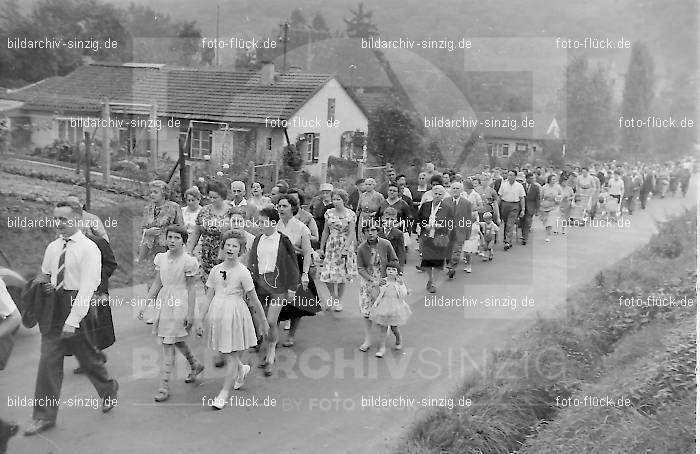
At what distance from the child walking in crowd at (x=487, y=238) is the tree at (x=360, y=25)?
13.6ft

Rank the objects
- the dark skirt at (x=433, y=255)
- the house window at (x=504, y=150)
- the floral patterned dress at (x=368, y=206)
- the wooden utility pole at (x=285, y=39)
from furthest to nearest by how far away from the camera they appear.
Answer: the house window at (x=504, y=150), the dark skirt at (x=433, y=255), the floral patterned dress at (x=368, y=206), the wooden utility pole at (x=285, y=39)

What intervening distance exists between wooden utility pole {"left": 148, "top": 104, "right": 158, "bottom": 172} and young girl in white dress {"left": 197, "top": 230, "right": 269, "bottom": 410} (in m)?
2.32

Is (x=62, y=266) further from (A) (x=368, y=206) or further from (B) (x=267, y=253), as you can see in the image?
(A) (x=368, y=206)

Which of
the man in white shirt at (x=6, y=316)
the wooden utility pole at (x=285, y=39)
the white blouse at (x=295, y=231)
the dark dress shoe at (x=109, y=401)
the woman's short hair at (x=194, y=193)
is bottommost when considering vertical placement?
the dark dress shoe at (x=109, y=401)

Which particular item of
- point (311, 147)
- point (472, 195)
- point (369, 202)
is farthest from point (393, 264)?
point (472, 195)

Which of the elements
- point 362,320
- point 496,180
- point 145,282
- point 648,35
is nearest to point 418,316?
point 362,320

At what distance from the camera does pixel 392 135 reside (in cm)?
837

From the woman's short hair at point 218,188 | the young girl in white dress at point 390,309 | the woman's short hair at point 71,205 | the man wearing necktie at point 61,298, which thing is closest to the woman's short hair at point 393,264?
the young girl in white dress at point 390,309

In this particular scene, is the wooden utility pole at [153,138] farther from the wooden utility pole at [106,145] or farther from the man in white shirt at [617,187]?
the man in white shirt at [617,187]

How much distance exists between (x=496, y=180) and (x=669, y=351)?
18.3 ft

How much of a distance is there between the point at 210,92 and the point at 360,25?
168 cm

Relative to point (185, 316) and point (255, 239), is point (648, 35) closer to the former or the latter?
point (255, 239)

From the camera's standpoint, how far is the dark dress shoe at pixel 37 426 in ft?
16.2

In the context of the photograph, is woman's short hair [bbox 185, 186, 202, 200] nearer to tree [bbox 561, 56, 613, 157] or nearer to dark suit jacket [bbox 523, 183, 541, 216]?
tree [bbox 561, 56, 613, 157]
